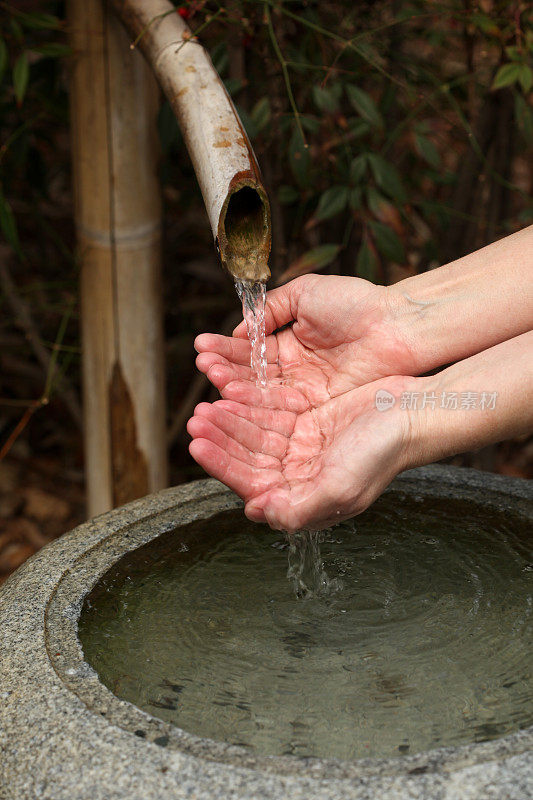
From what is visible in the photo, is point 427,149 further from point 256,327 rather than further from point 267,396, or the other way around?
point 267,396

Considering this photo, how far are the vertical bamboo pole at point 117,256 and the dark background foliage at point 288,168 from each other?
86mm

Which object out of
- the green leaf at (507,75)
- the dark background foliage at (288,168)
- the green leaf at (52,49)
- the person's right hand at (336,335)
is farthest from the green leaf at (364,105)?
the green leaf at (52,49)

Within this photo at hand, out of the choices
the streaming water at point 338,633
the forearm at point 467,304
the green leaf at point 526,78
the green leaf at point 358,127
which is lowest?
the streaming water at point 338,633

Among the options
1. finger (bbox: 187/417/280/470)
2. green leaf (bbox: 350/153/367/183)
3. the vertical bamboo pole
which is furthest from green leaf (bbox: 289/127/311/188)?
finger (bbox: 187/417/280/470)

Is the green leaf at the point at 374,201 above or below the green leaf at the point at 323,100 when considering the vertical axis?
below

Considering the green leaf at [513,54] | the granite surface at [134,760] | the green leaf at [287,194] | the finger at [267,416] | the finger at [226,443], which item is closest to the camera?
the granite surface at [134,760]

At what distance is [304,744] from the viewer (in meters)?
1.06

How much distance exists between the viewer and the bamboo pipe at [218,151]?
1320mm

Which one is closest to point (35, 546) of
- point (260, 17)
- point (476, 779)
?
point (260, 17)

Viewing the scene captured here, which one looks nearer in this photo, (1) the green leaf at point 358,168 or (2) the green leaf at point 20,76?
(2) the green leaf at point 20,76

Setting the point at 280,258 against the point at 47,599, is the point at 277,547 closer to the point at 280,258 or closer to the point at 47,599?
the point at 47,599

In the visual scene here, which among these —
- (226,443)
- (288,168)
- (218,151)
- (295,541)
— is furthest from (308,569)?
(288,168)

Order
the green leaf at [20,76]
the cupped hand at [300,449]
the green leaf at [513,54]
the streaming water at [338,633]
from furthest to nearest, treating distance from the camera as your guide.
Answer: the green leaf at [513,54] → the green leaf at [20,76] → the cupped hand at [300,449] → the streaming water at [338,633]

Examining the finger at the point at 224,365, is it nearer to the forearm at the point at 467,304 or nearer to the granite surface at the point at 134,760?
the forearm at the point at 467,304
